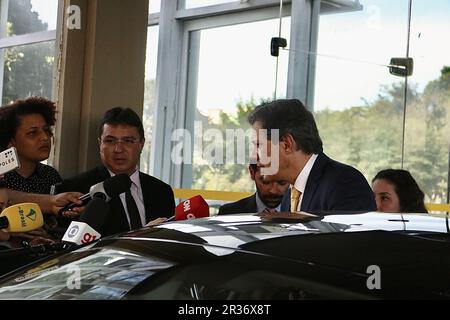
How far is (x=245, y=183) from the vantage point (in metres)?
8.50

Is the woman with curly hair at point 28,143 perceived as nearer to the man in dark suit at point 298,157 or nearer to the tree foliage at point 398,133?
the man in dark suit at point 298,157

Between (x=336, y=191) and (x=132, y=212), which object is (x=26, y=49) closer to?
(x=132, y=212)

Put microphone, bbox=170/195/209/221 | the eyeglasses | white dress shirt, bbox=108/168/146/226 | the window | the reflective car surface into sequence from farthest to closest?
the window
the eyeglasses
white dress shirt, bbox=108/168/146/226
microphone, bbox=170/195/209/221
the reflective car surface

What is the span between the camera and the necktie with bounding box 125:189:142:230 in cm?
542

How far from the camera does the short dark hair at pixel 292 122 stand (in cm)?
399

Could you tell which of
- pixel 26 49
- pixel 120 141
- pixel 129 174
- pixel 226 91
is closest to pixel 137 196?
pixel 129 174

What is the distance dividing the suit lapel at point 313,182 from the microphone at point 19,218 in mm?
1192

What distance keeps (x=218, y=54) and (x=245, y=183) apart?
1.40 m

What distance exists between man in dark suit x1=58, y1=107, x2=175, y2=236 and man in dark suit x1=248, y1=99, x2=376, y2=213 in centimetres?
158

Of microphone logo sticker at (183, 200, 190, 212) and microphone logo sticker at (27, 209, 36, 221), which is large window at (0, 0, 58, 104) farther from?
microphone logo sticker at (27, 209, 36, 221)

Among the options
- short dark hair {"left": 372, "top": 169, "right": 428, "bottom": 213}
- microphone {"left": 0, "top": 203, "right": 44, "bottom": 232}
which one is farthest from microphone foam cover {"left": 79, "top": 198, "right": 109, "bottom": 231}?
short dark hair {"left": 372, "top": 169, "right": 428, "bottom": 213}

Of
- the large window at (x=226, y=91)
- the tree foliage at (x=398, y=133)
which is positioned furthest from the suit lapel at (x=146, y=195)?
the large window at (x=226, y=91)

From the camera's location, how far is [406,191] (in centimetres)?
546
